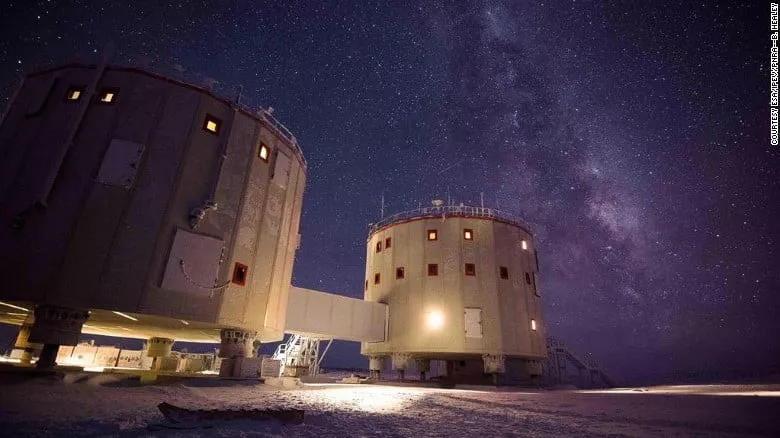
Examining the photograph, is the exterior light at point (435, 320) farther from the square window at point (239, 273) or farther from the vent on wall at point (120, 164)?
the vent on wall at point (120, 164)

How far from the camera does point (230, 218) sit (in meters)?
15.6

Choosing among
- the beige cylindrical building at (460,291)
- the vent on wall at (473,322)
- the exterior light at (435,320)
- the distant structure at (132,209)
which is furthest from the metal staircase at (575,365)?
the distant structure at (132,209)

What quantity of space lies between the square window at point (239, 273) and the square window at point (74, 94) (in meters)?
9.23

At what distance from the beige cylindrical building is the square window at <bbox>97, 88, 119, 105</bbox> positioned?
19.7 m

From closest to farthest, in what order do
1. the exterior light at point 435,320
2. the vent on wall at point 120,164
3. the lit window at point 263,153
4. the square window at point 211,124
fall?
1. the vent on wall at point 120,164
2. the square window at point 211,124
3. the lit window at point 263,153
4. the exterior light at point 435,320

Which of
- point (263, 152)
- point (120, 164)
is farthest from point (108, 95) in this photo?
point (263, 152)

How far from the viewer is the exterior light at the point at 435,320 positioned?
83.3 ft

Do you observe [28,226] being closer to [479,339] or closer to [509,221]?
[479,339]

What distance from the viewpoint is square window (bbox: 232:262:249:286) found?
15448 mm

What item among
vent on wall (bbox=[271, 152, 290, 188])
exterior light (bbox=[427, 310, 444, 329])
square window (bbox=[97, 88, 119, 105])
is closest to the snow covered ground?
vent on wall (bbox=[271, 152, 290, 188])

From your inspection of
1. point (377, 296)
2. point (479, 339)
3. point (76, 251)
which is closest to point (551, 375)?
point (479, 339)

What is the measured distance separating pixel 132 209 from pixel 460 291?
19.8m

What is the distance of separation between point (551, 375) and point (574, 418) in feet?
94.8

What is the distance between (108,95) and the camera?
14.9 m
